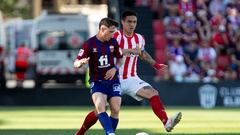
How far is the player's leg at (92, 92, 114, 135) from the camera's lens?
43.2ft

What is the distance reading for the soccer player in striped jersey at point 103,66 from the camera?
1341 centimetres

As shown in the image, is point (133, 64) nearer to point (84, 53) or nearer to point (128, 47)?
point (128, 47)

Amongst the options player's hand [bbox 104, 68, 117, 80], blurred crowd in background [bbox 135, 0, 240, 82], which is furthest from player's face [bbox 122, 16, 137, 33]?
blurred crowd in background [bbox 135, 0, 240, 82]

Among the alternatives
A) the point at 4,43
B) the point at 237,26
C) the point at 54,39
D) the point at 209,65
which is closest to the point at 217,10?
the point at 237,26

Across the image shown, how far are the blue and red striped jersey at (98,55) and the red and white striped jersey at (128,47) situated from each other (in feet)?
3.11

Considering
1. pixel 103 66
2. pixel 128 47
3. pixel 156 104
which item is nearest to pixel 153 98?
pixel 156 104

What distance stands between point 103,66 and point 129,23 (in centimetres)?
116

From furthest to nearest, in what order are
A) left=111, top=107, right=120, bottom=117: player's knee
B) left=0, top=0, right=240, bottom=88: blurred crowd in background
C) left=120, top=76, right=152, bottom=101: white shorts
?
left=0, top=0, right=240, bottom=88: blurred crowd in background < left=120, top=76, right=152, bottom=101: white shorts < left=111, top=107, right=120, bottom=117: player's knee

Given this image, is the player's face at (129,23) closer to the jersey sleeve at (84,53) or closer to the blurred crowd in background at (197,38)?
the jersey sleeve at (84,53)

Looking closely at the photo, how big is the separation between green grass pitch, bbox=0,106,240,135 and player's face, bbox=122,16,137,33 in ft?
8.11

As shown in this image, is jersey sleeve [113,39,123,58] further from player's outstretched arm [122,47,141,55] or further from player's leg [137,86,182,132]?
player's leg [137,86,182,132]

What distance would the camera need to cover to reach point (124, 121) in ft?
66.2

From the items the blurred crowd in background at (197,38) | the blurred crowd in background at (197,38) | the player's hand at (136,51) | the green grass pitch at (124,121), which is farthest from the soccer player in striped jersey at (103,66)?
the blurred crowd in background at (197,38)

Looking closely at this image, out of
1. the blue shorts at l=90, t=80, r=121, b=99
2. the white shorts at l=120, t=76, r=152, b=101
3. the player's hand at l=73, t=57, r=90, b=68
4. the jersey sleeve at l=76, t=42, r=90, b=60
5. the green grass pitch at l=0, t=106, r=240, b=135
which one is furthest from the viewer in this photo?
the green grass pitch at l=0, t=106, r=240, b=135
